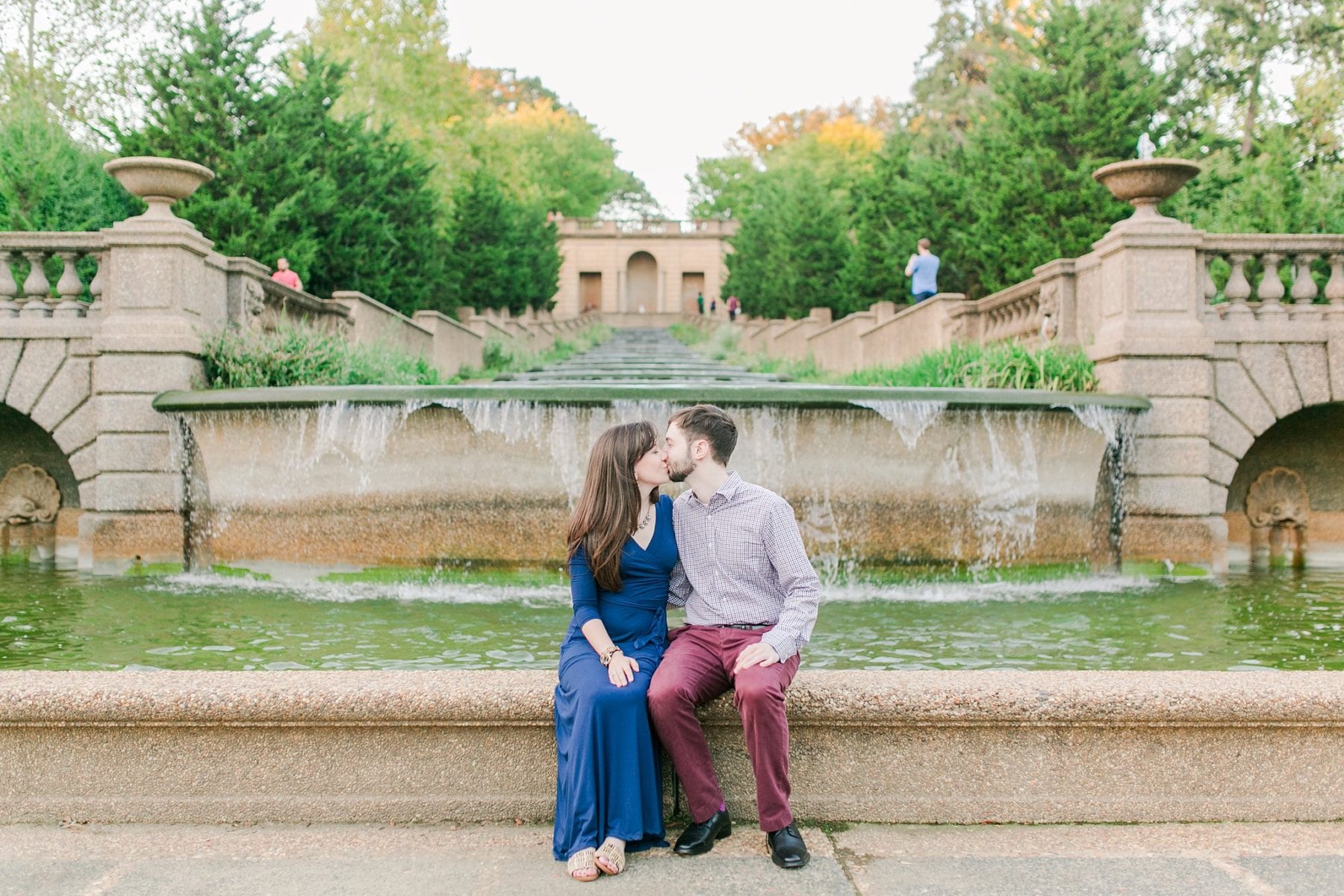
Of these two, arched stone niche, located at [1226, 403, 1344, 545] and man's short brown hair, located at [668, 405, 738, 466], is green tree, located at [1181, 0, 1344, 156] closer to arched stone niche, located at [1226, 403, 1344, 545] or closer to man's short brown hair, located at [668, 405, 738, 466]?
arched stone niche, located at [1226, 403, 1344, 545]

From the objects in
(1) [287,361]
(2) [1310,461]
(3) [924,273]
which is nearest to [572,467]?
(1) [287,361]

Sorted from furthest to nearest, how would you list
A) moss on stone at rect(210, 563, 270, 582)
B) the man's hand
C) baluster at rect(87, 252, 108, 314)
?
1. baluster at rect(87, 252, 108, 314)
2. moss on stone at rect(210, 563, 270, 582)
3. the man's hand

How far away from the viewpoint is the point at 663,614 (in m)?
3.76

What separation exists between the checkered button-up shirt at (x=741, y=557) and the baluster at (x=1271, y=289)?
8.36m

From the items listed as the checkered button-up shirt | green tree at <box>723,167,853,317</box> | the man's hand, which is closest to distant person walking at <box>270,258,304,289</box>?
the checkered button-up shirt

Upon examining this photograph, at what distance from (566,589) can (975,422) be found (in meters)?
3.63

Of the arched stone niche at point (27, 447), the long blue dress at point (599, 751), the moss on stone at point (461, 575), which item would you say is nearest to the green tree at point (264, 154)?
the arched stone niche at point (27, 447)

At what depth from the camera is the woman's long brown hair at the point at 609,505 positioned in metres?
3.53

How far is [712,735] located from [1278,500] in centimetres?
935

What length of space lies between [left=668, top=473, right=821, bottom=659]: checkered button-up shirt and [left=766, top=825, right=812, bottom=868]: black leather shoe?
0.63 m

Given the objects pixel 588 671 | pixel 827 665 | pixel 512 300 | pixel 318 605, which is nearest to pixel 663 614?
pixel 588 671

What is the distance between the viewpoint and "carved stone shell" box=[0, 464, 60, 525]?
10648 mm

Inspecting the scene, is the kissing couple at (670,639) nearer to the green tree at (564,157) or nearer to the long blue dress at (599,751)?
the long blue dress at (599,751)

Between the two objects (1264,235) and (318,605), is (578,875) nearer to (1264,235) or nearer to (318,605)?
(318,605)
